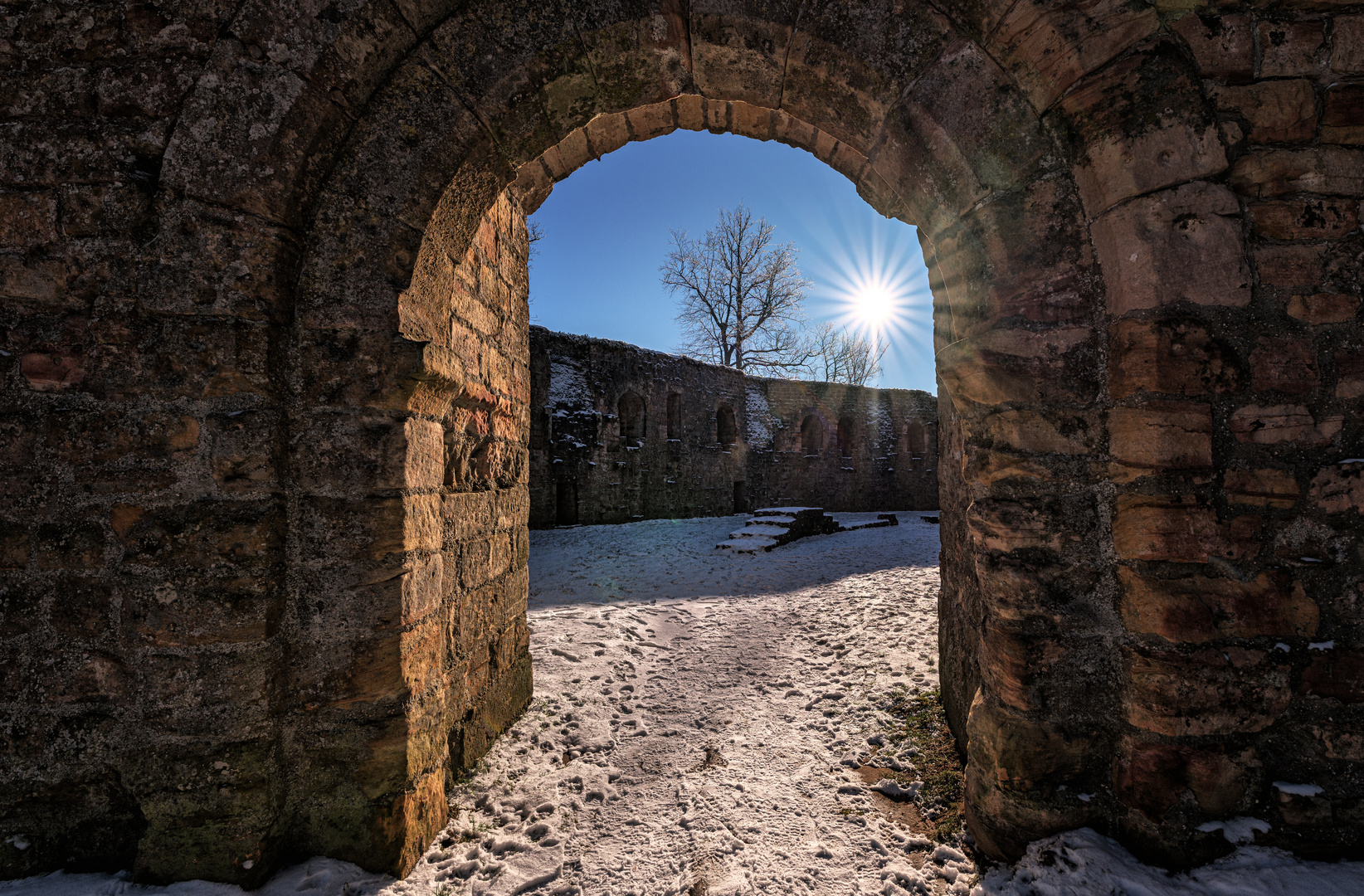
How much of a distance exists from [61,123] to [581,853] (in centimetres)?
288

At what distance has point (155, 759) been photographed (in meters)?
1.53

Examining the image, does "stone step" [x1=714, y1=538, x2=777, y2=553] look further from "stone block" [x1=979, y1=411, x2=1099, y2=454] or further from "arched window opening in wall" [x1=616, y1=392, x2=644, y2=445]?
"stone block" [x1=979, y1=411, x2=1099, y2=454]

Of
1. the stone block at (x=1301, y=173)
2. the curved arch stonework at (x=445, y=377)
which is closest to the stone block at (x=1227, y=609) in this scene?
the curved arch stonework at (x=445, y=377)

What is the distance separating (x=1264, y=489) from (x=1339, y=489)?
18 cm

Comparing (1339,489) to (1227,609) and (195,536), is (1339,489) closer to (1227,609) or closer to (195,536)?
(1227,609)

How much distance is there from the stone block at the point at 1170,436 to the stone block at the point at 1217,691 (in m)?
0.52

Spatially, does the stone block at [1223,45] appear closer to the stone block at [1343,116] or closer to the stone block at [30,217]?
the stone block at [1343,116]

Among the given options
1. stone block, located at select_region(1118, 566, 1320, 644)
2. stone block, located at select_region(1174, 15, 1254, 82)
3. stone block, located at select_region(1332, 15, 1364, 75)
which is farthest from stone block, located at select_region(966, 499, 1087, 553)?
stone block, located at select_region(1332, 15, 1364, 75)

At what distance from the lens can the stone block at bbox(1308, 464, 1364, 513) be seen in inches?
54.1

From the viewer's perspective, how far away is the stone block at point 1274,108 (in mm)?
1415

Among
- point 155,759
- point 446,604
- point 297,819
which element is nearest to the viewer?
point 155,759

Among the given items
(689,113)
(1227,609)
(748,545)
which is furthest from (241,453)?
(748,545)

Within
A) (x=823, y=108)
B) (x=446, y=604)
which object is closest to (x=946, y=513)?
(x=823, y=108)

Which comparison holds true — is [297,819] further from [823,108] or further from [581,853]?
[823,108]
